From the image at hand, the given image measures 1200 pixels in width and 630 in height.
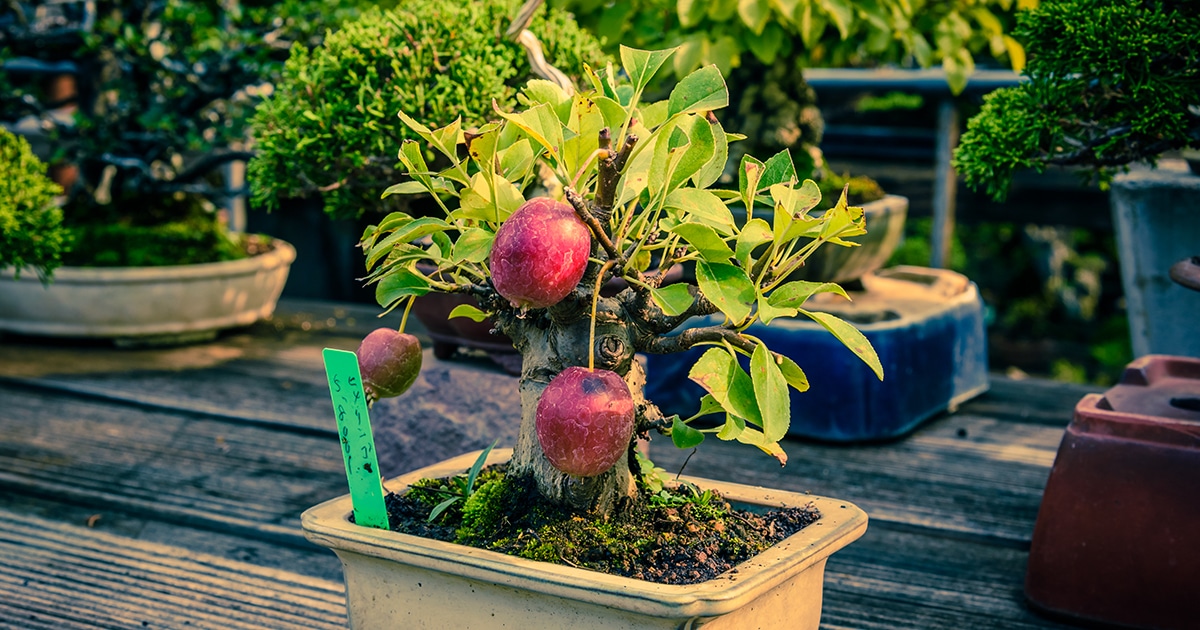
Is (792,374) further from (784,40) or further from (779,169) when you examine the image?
(784,40)

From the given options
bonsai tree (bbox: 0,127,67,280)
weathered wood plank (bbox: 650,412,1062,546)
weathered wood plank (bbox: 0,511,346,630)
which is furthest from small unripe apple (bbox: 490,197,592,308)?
bonsai tree (bbox: 0,127,67,280)

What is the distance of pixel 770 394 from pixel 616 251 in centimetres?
19

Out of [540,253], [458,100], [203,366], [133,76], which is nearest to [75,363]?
[203,366]

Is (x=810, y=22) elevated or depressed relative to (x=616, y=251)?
elevated

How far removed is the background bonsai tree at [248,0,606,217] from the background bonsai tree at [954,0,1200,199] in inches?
26.7

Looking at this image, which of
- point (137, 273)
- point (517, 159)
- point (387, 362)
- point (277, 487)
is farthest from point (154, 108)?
point (517, 159)

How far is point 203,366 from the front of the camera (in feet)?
9.21

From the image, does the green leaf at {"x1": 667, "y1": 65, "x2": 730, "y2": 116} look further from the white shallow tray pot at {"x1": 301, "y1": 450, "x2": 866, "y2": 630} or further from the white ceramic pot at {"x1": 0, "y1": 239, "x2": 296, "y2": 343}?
the white ceramic pot at {"x1": 0, "y1": 239, "x2": 296, "y2": 343}

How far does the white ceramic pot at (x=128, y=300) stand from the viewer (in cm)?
286

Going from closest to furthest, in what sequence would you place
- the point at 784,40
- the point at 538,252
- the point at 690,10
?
the point at 538,252, the point at 690,10, the point at 784,40

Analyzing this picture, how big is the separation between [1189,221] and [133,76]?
2.86m

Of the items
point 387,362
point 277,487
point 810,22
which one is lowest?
point 277,487

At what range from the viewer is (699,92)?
3.11ft

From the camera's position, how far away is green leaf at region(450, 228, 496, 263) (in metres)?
0.94
